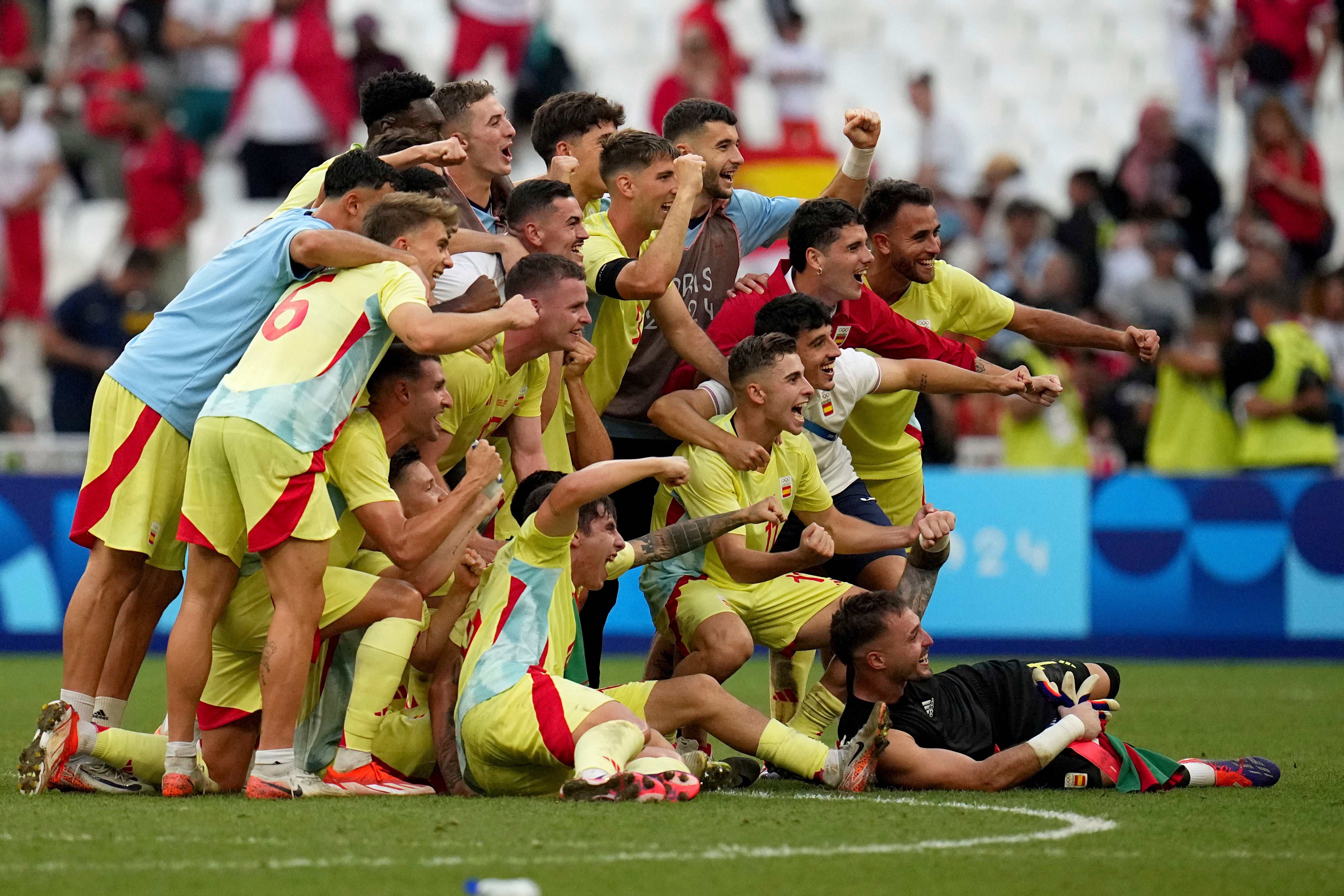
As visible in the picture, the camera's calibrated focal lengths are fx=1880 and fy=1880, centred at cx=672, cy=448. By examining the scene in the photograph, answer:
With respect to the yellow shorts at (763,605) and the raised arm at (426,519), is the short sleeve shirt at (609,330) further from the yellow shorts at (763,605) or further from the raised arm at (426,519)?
the raised arm at (426,519)

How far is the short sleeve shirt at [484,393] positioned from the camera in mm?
7055

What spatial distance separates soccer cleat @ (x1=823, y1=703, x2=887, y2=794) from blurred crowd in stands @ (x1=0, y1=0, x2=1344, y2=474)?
22.4 feet

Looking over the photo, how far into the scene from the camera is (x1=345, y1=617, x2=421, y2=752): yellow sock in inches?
258

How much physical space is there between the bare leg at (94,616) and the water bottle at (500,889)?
266 cm

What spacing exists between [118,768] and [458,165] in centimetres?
282

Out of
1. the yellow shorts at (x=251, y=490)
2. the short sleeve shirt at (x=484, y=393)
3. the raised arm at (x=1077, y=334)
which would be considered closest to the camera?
the yellow shorts at (x=251, y=490)

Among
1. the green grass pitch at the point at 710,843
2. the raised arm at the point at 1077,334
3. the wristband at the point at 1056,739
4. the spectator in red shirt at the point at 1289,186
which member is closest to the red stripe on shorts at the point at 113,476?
the green grass pitch at the point at 710,843

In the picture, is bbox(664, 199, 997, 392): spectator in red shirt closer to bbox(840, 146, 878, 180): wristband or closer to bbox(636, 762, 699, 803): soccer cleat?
bbox(840, 146, 878, 180): wristband

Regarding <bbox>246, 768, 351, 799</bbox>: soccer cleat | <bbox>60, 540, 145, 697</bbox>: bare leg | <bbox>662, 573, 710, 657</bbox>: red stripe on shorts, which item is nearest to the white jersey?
<bbox>662, 573, 710, 657</bbox>: red stripe on shorts

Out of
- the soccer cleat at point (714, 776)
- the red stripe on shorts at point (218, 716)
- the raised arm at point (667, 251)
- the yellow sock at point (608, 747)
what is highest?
the raised arm at point (667, 251)

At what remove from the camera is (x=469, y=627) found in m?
6.69

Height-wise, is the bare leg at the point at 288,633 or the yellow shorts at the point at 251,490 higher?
the yellow shorts at the point at 251,490

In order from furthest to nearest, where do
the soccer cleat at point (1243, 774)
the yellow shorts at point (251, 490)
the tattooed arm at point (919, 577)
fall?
the tattooed arm at point (919, 577) < the soccer cleat at point (1243, 774) < the yellow shorts at point (251, 490)

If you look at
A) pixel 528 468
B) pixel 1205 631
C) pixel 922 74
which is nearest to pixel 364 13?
pixel 922 74
